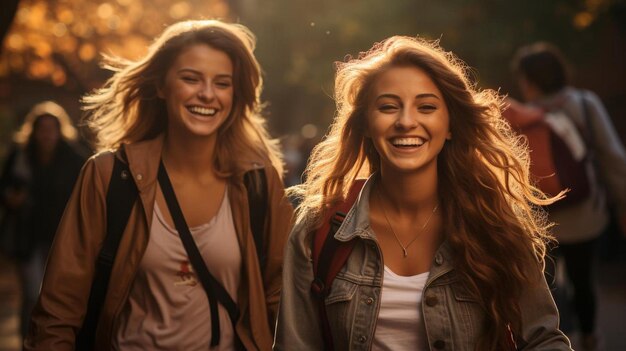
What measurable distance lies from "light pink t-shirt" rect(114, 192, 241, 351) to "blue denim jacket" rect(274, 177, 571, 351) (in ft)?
Result: 2.93

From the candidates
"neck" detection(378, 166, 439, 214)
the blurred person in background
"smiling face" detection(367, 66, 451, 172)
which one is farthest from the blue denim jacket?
the blurred person in background

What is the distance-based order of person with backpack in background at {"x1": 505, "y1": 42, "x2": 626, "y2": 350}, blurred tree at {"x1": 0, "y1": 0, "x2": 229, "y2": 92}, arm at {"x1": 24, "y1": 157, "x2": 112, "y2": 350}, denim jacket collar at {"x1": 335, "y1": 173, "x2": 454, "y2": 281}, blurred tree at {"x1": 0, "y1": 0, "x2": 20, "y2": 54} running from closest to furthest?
denim jacket collar at {"x1": 335, "y1": 173, "x2": 454, "y2": 281} → arm at {"x1": 24, "y1": 157, "x2": 112, "y2": 350} → blurred tree at {"x1": 0, "y1": 0, "x2": 20, "y2": 54} → person with backpack in background at {"x1": 505, "y1": 42, "x2": 626, "y2": 350} → blurred tree at {"x1": 0, "y1": 0, "x2": 229, "y2": 92}

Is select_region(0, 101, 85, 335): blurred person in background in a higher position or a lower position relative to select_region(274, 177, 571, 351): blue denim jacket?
higher

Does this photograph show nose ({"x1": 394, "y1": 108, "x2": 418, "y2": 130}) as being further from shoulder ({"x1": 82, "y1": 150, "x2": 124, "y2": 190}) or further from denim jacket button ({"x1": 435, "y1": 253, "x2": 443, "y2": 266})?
shoulder ({"x1": 82, "y1": 150, "x2": 124, "y2": 190})

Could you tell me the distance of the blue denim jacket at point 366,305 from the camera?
12.3 feet

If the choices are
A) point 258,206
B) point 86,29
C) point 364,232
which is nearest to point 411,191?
point 364,232

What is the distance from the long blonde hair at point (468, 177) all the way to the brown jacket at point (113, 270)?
72 centimetres

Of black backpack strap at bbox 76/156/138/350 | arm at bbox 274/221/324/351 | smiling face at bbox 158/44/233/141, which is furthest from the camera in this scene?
smiling face at bbox 158/44/233/141

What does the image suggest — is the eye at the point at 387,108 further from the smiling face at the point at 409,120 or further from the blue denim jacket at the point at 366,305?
the blue denim jacket at the point at 366,305

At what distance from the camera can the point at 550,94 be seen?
7.68 metres

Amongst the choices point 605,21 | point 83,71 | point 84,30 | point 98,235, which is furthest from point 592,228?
point 83,71

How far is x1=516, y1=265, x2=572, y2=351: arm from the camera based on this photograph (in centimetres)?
371

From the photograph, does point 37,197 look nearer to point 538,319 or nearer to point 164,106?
point 164,106

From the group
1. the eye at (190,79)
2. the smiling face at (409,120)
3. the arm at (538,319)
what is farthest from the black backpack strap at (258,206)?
the arm at (538,319)
